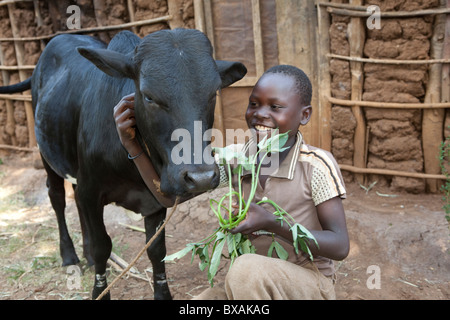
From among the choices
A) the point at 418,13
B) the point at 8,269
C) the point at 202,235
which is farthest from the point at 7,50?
the point at 418,13

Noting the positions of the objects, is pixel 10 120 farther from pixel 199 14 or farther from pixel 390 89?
pixel 390 89

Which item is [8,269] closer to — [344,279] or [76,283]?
[76,283]

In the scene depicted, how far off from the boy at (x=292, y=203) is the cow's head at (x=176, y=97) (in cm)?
26

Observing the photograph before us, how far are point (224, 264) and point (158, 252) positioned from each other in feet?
2.70

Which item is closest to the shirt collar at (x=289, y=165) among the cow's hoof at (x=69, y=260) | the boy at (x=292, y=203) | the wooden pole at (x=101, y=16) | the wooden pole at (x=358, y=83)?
the boy at (x=292, y=203)

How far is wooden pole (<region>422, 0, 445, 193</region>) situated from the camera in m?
4.47

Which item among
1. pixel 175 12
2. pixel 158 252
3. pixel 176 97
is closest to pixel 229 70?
pixel 176 97

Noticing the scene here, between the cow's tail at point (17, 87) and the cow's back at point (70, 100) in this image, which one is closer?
the cow's back at point (70, 100)

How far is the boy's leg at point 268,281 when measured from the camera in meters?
1.88

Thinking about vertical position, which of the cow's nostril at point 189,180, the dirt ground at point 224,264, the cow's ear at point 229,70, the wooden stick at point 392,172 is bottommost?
the dirt ground at point 224,264

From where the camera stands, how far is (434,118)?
4.67 meters

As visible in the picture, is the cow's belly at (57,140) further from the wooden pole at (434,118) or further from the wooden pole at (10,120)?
the wooden pole at (10,120)

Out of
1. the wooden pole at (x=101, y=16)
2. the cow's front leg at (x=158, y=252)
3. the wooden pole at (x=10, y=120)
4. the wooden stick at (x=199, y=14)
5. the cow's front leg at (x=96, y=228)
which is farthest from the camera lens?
the wooden pole at (x=10, y=120)

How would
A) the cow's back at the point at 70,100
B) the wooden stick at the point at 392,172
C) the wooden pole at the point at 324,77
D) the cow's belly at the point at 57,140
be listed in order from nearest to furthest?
the cow's back at the point at 70,100 → the cow's belly at the point at 57,140 → the wooden stick at the point at 392,172 → the wooden pole at the point at 324,77
